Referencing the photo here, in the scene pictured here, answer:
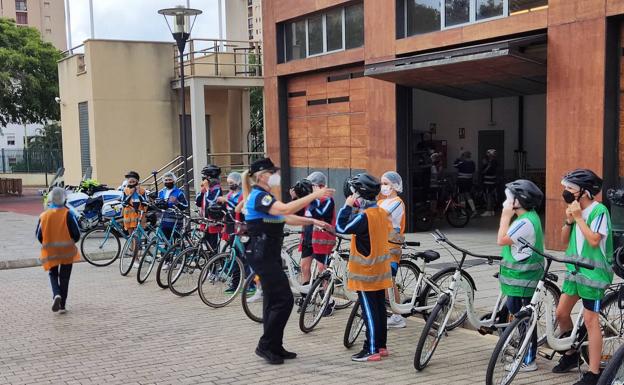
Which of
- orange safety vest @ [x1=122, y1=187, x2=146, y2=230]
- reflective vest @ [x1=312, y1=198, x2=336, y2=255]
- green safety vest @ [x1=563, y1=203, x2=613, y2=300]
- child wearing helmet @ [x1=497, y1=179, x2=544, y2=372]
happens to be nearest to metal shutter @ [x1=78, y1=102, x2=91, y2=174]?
orange safety vest @ [x1=122, y1=187, x2=146, y2=230]

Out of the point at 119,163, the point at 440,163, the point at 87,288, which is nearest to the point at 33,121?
the point at 119,163

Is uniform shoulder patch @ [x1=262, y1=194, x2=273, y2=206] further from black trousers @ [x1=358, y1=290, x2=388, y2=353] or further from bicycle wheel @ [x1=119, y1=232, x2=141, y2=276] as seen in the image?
bicycle wheel @ [x1=119, y1=232, x2=141, y2=276]

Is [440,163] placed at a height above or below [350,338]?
above

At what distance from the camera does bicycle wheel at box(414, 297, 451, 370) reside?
5523 mm

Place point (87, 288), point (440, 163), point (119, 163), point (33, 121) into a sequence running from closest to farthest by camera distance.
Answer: point (87, 288) < point (440, 163) < point (119, 163) < point (33, 121)

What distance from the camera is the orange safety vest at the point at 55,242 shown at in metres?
8.26

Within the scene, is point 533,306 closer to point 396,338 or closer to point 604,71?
point 396,338

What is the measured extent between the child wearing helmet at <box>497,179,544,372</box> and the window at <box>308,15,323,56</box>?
1150 centimetres

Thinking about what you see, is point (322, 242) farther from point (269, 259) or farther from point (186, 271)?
point (186, 271)

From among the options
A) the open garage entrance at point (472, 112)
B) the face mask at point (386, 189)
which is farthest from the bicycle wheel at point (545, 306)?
the open garage entrance at point (472, 112)

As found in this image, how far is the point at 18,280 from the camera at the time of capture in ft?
35.4

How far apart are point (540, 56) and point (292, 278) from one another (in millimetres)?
6617

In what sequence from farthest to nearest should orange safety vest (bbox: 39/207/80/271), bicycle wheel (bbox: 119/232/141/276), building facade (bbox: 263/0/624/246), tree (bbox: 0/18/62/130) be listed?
tree (bbox: 0/18/62/130) < bicycle wheel (bbox: 119/232/141/276) < building facade (bbox: 263/0/624/246) < orange safety vest (bbox: 39/207/80/271)

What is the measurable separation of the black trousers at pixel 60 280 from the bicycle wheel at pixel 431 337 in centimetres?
484
